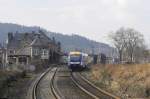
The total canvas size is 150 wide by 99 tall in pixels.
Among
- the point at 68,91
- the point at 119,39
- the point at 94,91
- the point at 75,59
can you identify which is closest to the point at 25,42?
the point at 119,39

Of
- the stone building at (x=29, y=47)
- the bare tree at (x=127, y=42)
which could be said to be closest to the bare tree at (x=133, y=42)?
the bare tree at (x=127, y=42)

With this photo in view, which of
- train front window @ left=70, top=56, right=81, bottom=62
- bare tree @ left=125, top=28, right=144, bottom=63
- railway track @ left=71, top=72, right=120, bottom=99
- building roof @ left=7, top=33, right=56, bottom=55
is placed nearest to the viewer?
railway track @ left=71, top=72, right=120, bottom=99

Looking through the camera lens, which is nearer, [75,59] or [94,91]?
[94,91]

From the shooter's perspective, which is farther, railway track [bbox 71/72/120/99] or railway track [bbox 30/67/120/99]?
railway track [bbox 30/67/120/99]

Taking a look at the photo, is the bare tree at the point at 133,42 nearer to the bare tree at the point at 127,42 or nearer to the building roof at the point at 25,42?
the bare tree at the point at 127,42

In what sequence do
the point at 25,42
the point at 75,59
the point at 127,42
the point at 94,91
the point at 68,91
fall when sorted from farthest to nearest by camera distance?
the point at 25,42, the point at 127,42, the point at 75,59, the point at 68,91, the point at 94,91

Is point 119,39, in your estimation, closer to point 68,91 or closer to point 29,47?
point 29,47

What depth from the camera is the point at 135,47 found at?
134 m

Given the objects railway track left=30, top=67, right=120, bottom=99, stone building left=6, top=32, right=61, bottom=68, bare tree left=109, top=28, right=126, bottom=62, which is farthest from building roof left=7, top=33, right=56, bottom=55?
railway track left=30, top=67, right=120, bottom=99

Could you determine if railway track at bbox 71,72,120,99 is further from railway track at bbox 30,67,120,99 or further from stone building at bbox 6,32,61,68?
stone building at bbox 6,32,61,68

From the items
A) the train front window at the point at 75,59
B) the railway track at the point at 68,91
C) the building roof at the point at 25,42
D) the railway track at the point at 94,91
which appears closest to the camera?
the railway track at the point at 94,91

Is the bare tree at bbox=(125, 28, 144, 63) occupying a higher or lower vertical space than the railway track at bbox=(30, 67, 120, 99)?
higher

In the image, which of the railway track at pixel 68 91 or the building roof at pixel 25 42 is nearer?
the railway track at pixel 68 91

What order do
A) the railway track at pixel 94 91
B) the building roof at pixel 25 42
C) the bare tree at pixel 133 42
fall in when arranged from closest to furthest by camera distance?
the railway track at pixel 94 91, the bare tree at pixel 133 42, the building roof at pixel 25 42
